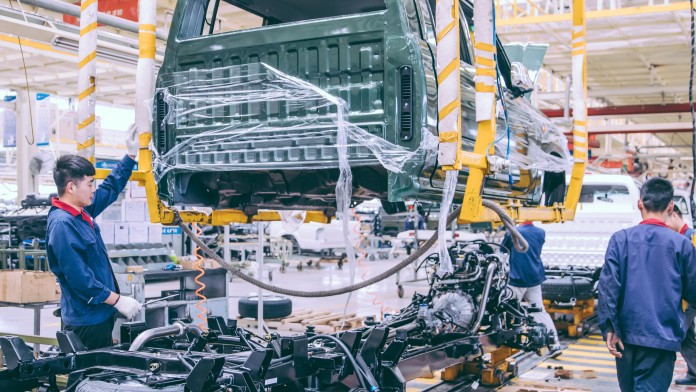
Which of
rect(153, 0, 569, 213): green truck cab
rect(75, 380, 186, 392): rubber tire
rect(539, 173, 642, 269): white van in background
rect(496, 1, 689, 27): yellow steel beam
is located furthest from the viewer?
rect(539, 173, 642, 269): white van in background

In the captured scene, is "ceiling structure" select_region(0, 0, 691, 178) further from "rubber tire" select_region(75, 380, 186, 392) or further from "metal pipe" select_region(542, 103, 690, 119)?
"rubber tire" select_region(75, 380, 186, 392)

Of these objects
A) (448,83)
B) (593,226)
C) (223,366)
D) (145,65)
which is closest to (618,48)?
(593,226)

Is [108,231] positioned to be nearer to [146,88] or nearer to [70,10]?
[70,10]

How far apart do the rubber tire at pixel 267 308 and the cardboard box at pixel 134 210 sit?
1.61 m

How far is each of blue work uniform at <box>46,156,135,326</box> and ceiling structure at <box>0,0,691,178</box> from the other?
330 centimetres

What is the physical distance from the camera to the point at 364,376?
13.1 ft

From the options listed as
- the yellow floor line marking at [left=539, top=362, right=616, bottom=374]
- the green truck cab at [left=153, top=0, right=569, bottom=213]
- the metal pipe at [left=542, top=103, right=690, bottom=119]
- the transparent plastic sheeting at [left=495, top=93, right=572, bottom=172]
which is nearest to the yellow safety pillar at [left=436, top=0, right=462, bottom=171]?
the green truck cab at [left=153, top=0, right=569, bottom=213]

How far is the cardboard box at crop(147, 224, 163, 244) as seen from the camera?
868 cm

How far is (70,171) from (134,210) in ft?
13.6

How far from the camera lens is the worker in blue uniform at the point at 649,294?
170 inches

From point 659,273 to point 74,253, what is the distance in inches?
138

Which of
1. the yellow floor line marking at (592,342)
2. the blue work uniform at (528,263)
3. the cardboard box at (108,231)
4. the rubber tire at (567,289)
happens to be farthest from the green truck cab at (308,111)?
the yellow floor line marking at (592,342)

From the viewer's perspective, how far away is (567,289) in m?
9.65

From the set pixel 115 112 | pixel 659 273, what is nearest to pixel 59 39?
pixel 659 273
